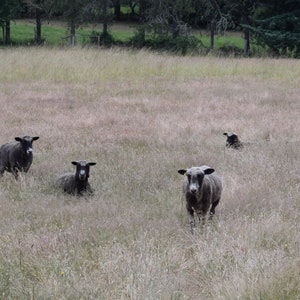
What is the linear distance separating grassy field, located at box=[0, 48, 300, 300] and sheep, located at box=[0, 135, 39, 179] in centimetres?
22

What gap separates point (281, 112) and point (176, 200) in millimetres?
9512

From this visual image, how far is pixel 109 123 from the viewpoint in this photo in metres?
16.0

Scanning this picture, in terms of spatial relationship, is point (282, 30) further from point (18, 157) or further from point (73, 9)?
point (18, 157)

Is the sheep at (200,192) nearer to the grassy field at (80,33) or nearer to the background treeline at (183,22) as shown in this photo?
the background treeline at (183,22)

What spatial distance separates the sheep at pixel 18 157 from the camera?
34.3 feet

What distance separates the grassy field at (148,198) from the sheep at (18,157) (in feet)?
0.72

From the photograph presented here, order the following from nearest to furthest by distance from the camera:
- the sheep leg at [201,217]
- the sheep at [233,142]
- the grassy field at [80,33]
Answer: the sheep leg at [201,217]
the sheep at [233,142]
the grassy field at [80,33]

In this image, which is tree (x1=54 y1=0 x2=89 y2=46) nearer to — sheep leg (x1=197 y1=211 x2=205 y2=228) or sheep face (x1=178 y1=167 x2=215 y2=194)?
sheep leg (x1=197 y1=211 x2=205 y2=228)

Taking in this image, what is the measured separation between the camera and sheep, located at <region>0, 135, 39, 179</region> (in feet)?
34.3

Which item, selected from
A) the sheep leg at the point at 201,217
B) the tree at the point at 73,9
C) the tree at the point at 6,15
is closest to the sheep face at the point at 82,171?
the sheep leg at the point at 201,217

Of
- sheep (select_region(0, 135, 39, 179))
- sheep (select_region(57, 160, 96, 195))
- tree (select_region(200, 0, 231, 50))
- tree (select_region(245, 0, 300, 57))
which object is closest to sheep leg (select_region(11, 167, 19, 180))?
sheep (select_region(0, 135, 39, 179))

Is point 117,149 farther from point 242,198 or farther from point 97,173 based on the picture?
point 242,198

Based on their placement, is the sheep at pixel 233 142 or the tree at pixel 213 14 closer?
the sheep at pixel 233 142

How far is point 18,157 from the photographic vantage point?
35.0 ft
